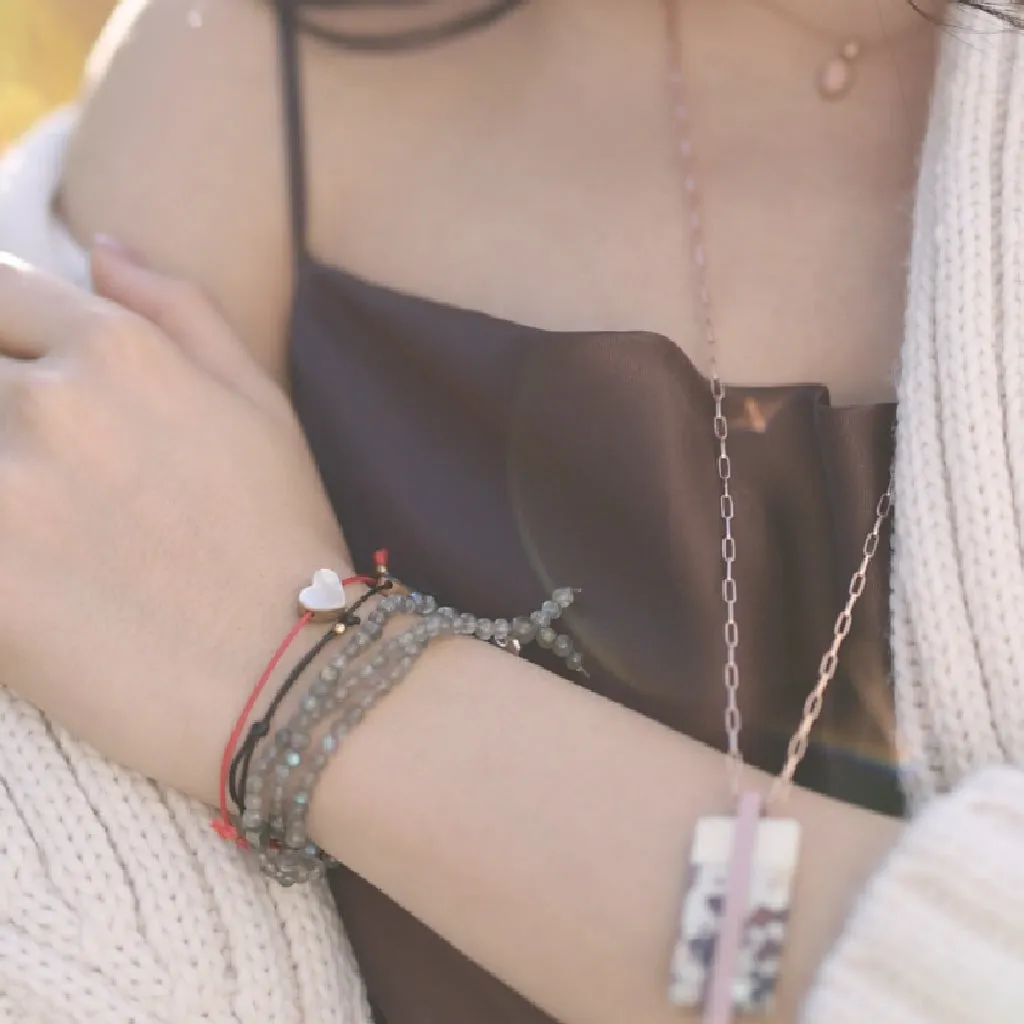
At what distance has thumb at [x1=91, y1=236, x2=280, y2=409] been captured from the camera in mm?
675

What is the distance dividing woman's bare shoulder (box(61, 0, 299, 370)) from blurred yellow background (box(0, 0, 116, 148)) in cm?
73

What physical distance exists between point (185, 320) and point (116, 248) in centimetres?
10

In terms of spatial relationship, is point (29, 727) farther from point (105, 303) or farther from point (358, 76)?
point (358, 76)

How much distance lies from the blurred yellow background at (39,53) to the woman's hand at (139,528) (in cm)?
94

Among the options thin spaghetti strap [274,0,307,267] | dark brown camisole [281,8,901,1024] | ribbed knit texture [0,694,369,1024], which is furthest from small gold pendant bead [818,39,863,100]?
ribbed knit texture [0,694,369,1024]

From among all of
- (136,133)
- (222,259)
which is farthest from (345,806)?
(136,133)

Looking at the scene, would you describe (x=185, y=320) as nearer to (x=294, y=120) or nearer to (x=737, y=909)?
(x=294, y=120)

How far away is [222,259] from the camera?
2.48 ft

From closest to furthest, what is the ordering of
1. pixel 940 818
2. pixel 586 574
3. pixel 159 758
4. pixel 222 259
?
pixel 940 818 → pixel 159 758 → pixel 586 574 → pixel 222 259

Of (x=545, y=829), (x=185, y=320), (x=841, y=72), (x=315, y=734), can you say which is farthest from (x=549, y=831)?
(x=841, y=72)

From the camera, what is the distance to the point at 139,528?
579 millimetres

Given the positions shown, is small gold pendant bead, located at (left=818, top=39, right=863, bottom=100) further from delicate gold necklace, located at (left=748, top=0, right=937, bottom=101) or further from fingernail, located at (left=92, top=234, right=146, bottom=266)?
fingernail, located at (left=92, top=234, right=146, bottom=266)

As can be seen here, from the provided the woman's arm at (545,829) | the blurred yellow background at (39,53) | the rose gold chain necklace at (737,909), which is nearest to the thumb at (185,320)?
the woman's arm at (545,829)

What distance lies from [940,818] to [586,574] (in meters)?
0.26
